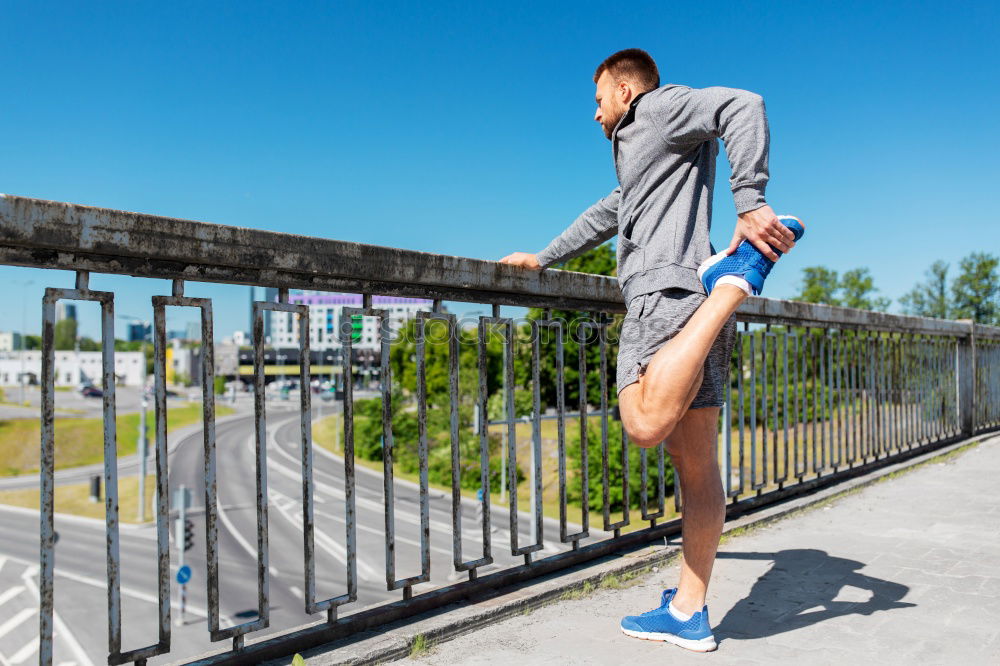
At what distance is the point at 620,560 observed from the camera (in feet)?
10.7

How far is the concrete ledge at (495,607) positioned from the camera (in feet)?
7.19

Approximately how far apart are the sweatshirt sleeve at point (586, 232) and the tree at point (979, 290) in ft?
182

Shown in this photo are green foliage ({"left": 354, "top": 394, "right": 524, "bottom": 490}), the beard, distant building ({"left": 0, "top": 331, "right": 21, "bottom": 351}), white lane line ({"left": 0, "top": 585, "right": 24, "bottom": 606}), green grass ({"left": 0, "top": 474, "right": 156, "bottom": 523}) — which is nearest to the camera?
the beard

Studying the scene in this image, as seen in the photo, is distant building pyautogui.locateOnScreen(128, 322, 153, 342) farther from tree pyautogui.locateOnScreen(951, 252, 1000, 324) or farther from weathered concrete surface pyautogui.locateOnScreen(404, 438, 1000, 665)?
tree pyautogui.locateOnScreen(951, 252, 1000, 324)

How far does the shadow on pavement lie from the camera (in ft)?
8.15

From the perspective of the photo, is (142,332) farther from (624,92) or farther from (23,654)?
(624,92)

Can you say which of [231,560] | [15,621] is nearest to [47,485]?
[15,621]

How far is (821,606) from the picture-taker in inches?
105

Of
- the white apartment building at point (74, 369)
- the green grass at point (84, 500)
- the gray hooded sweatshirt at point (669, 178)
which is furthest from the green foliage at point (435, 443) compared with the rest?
the white apartment building at point (74, 369)

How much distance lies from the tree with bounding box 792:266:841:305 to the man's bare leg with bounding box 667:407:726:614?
2255 inches

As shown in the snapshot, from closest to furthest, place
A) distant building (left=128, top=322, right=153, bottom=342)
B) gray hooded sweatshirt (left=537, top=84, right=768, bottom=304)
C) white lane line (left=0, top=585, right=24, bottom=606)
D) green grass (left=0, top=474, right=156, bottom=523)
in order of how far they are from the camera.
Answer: gray hooded sweatshirt (left=537, top=84, right=768, bottom=304) → distant building (left=128, top=322, right=153, bottom=342) → white lane line (left=0, top=585, right=24, bottom=606) → green grass (left=0, top=474, right=156, bottom=523)

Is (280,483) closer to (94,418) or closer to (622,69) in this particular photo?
(94,418)

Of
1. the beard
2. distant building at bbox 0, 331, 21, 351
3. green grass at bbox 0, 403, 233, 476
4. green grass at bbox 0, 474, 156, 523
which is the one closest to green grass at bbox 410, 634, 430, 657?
the beard

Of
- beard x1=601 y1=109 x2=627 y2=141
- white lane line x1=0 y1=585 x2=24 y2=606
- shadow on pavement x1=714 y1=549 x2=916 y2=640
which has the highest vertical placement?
beard x1=601 y1=109 x2=627 y2=141
